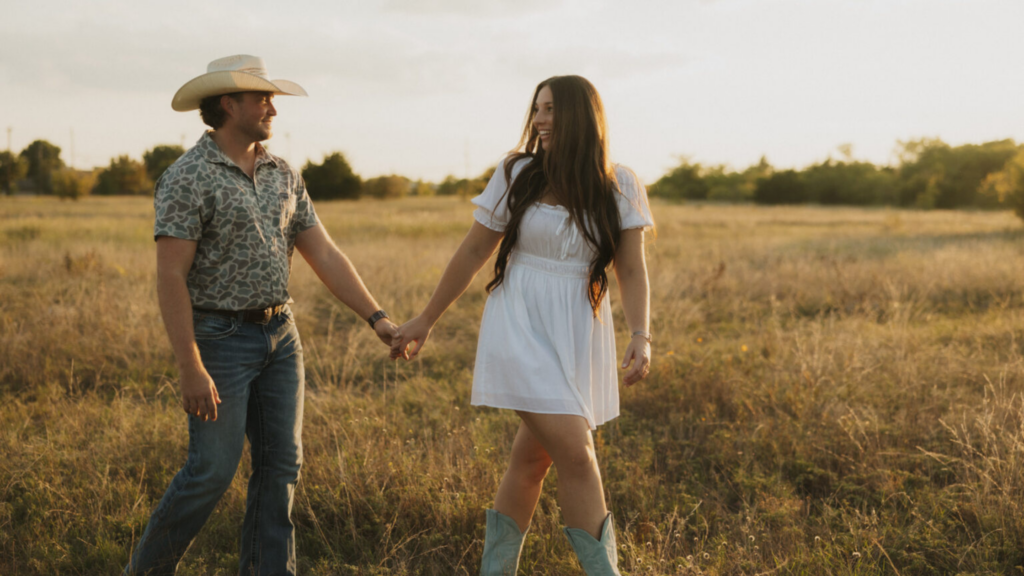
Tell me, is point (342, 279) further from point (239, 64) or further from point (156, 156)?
point (156, 156)

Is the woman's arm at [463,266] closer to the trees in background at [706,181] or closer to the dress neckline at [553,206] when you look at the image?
the dress neckline at [553,206]

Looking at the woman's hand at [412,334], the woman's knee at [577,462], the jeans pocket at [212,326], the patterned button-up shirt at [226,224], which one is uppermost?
the patterned button-up shirt at [226,224]

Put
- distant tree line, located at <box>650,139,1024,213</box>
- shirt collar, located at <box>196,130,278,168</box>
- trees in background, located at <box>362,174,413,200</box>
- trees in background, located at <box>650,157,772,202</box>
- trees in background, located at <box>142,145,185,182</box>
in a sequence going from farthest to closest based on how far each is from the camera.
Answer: trees in background, located at <box>650,157,772,202</box>
distant tree line, located at <box>650,139,1024,213</box>
trees in background, located at <box>142,145,185,182</box>
trees in background, located at <box>362,174,413,200</box>
shirt collar, located at <box>196,130,278,168</box>

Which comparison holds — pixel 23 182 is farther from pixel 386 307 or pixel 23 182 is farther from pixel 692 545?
pixel 692 545

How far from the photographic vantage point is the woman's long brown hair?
2490 mm

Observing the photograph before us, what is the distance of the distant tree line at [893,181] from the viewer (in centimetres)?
6147

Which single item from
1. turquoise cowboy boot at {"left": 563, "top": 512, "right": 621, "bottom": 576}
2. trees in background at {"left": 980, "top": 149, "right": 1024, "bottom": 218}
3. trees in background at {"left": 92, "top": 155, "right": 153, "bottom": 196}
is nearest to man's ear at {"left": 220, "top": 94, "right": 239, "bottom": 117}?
turquoise cowboy boot at {"left": 563, "top": 512, "right": 621, "bottom": 576}

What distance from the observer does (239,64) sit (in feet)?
8.38

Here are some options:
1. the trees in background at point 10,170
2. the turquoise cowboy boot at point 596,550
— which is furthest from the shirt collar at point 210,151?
the trees in background at point 10,170

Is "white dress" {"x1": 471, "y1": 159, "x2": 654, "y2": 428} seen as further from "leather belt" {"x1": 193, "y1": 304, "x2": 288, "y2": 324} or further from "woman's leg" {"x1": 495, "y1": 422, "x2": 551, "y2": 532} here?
"leather belt" {"x1": 193, "y1": 304, "x2": 288, "y2": 324}

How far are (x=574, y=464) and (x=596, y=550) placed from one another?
0.32 m

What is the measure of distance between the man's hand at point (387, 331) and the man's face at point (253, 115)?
2.98 ft

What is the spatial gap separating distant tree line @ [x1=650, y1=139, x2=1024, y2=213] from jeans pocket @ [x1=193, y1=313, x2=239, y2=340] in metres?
63.4

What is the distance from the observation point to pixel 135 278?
9.27 m
